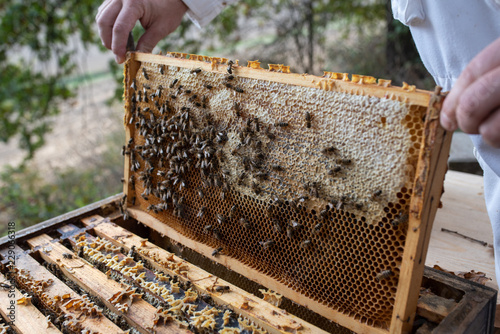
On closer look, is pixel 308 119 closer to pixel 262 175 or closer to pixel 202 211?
pixel 262 175

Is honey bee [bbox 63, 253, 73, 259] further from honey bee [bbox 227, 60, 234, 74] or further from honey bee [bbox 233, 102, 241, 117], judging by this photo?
honey bee [bbox 227, 60, 234, 74]

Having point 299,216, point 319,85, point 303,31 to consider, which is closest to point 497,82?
point 319,85

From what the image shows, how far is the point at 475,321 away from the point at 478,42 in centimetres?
134

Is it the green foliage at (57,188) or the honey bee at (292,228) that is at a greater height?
the honey bee at (292,228)

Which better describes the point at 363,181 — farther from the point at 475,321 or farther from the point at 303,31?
the point at 303,31

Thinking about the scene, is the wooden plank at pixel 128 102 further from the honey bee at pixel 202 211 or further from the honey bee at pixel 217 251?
the honey bee at pixel 217 251

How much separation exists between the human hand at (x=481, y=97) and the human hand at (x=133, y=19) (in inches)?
81.0

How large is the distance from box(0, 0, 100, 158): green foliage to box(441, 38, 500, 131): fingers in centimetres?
656

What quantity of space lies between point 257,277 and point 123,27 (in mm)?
1774

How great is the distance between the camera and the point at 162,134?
2434 millimetres

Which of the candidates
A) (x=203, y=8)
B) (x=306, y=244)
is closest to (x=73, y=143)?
(x=203, y=8)

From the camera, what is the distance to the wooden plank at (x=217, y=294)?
5.71ft

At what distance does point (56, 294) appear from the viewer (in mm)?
2008

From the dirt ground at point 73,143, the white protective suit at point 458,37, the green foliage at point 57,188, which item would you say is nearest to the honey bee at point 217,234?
the white protective suit at point 458,37
